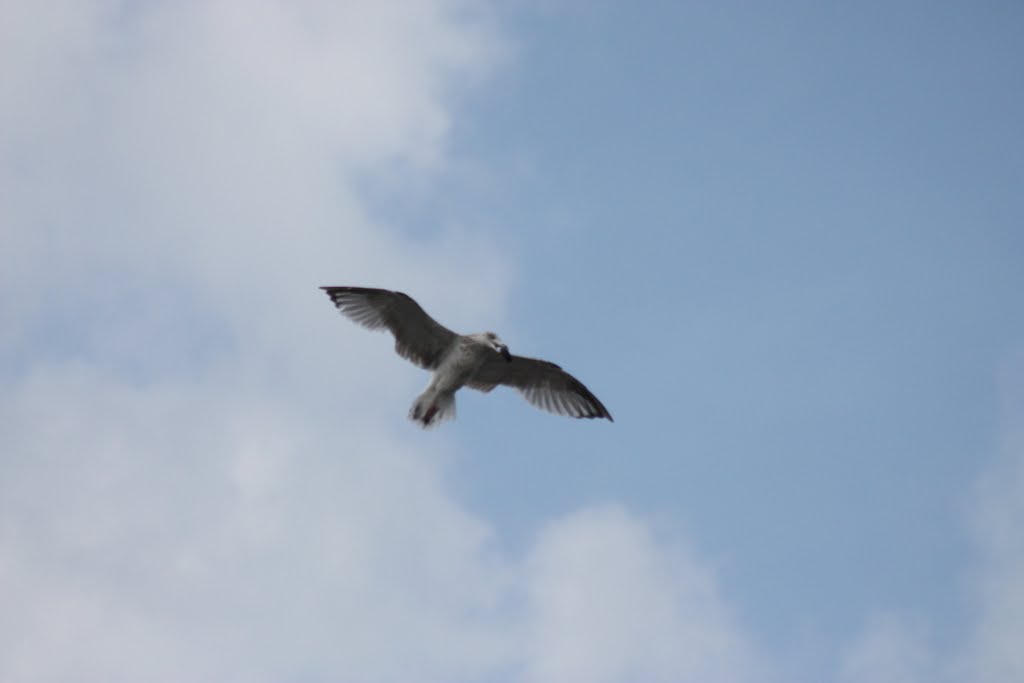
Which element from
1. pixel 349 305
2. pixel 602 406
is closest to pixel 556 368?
pixel 602 406

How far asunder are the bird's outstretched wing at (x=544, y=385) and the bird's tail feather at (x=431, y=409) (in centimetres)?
72

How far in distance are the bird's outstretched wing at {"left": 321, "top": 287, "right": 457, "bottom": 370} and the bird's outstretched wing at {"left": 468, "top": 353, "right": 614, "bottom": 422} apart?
0.96 metres

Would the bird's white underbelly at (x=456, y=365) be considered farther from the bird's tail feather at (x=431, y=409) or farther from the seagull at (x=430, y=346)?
the bird's tail feather at (x=431, y=409)

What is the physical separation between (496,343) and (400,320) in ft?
4.72

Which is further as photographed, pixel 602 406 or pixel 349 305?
pixel 602 406

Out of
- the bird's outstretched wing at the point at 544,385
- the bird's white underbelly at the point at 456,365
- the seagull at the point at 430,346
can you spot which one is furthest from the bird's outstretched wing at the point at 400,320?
the bird's outstretched wing at the point at 544,385

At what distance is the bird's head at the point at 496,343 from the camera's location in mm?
20453

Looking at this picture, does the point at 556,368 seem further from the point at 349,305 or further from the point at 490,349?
the point at 349,305

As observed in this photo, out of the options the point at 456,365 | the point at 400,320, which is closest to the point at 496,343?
the point at 456,365

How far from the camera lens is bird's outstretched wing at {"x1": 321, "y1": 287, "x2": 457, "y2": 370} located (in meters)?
20.2

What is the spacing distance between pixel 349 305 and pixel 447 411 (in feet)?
7.09

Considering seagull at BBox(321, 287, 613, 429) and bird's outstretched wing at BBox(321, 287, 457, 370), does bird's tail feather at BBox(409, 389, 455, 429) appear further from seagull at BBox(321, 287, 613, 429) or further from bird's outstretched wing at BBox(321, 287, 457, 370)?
bird's outstretched wing at BBox(321, 287, 457, 370)

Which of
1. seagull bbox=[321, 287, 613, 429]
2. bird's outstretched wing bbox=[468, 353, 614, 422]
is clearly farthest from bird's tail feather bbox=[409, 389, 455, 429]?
bird's outstretched wing bbox=[468, 353, 614, 422]

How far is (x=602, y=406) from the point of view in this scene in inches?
889
